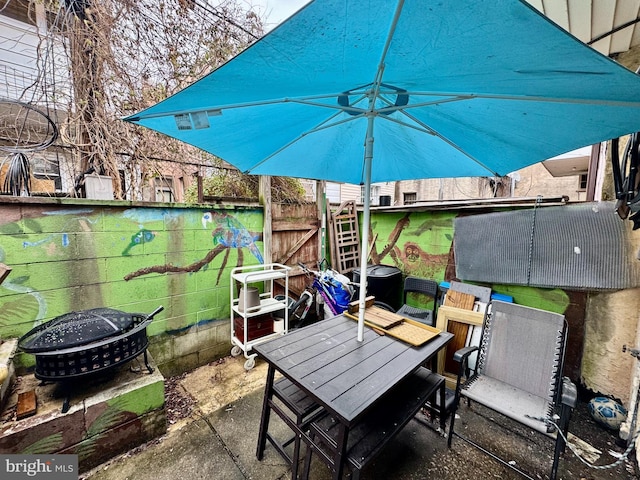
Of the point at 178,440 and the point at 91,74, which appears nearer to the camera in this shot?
the point at 178,440

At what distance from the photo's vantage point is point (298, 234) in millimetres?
4082

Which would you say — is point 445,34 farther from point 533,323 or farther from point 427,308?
point 427,308

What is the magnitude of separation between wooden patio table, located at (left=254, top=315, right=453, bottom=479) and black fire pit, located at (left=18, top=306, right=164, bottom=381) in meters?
1.05

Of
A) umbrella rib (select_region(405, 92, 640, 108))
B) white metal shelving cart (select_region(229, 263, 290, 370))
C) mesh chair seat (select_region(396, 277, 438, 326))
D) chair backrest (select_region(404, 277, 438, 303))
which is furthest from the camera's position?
chair backrest (select_region(404, 277, 438, 303))

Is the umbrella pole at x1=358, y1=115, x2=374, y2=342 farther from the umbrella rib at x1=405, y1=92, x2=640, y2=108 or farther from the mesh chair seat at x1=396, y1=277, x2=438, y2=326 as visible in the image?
the mesh chair seat at x1=396, y1=277, x2=438, y2=326

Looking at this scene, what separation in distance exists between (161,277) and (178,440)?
1523mm

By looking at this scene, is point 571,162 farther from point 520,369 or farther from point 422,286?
point 520,369

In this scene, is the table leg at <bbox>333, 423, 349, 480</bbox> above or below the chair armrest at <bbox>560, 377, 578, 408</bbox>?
below

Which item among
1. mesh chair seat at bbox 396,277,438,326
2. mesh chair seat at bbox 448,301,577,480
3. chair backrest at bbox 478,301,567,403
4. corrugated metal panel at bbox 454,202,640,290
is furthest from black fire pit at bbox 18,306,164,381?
corrugated metal panel at bbox 454,202,640,290

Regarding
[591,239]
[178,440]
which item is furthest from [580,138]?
[178,440]

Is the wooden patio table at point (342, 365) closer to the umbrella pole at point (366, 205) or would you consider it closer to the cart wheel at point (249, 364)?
the umbrella pole at point (366, 205)

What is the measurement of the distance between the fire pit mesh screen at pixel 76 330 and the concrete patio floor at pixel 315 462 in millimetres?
970

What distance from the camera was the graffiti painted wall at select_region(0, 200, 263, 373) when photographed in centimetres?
210

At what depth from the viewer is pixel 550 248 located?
2.67m
